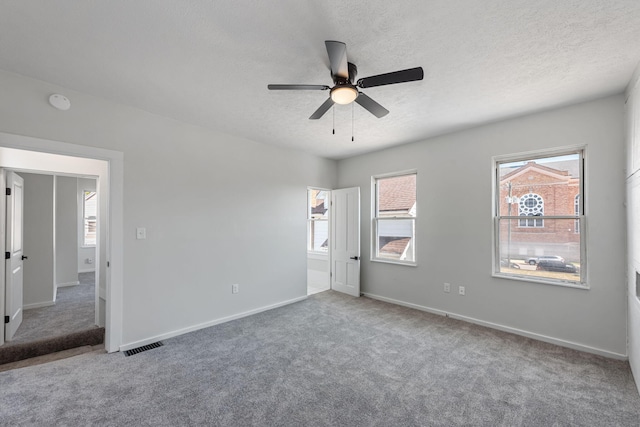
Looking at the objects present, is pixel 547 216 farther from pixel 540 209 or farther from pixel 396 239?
pixel 396 239

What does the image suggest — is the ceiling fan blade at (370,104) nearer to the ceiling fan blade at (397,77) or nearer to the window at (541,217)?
the ceiling fan blade at (397,77)

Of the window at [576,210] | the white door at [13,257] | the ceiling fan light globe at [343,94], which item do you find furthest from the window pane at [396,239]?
the white door at [13,257]

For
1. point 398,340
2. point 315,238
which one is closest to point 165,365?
point 398,340

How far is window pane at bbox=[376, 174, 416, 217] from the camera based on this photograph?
4.53 metres

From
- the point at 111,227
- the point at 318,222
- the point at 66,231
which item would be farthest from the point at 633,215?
the point at 66,231

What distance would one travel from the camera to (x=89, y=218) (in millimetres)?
6934

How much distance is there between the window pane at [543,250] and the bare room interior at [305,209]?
0.02m

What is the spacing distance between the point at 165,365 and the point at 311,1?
3183mm

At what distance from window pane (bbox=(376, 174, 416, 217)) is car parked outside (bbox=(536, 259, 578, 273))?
5.60 ft

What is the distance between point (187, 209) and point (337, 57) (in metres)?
2.61

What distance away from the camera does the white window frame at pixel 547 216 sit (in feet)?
9.89

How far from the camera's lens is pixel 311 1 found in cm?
162

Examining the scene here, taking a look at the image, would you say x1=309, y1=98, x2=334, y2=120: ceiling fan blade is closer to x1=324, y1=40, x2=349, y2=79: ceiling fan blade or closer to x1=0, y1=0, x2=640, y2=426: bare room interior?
x1=0, y1=0, x2=640, y2=426: bare room interior

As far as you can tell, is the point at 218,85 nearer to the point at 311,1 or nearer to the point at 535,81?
the point at 311,1
